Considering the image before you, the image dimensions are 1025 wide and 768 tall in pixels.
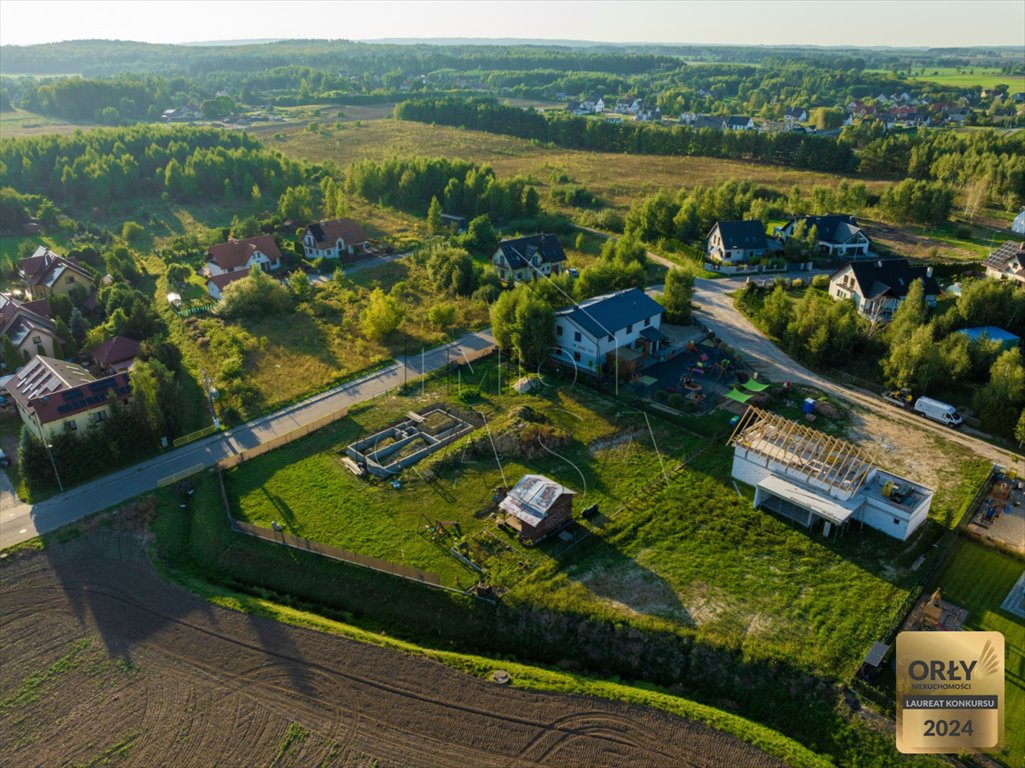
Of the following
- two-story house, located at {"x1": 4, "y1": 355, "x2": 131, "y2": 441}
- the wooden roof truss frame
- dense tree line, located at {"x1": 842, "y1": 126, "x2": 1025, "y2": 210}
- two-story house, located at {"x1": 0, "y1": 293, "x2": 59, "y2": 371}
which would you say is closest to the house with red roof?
two-story house, located at {"x1": 0, "y1": 293, "x2": 59, "y2": 371}

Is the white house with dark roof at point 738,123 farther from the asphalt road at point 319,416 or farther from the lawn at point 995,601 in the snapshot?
the lawn at point 995,601

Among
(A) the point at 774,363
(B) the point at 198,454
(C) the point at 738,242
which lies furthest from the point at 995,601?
(C) the point at 738,242

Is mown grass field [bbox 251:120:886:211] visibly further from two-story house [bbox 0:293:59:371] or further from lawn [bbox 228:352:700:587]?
two-story house [bbox 0:293:59:371]

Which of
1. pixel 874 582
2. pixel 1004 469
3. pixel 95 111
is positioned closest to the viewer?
pixel 874 582

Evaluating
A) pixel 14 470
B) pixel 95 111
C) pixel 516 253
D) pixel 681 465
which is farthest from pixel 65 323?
pixel 95 111

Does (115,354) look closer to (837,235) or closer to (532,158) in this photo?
(837,235)

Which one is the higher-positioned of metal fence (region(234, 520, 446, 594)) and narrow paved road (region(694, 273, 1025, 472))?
narrow paved road (region(694, 273, 1025, 472))

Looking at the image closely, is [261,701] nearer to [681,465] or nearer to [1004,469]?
[681,465]
